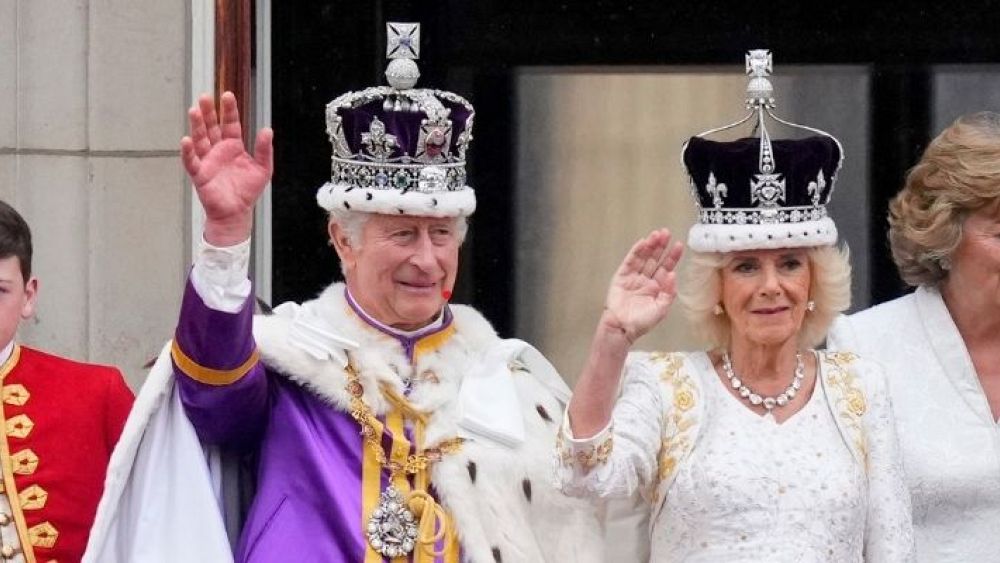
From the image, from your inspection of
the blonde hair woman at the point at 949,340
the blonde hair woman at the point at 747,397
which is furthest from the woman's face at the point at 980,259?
the blonde hair woman at the point at 747,397

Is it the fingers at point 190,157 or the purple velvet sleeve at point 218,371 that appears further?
the purple velvet sleeve at point 218,371

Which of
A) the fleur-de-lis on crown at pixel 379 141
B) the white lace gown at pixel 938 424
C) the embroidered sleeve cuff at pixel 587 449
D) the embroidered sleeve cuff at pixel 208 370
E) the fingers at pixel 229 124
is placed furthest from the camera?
the white lace gown at pixel 938 424

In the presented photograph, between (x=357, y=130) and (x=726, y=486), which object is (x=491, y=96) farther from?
(x=726, y=486)

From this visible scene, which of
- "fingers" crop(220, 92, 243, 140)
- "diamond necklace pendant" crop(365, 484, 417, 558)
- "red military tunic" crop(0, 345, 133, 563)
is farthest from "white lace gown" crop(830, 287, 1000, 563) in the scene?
"red military tunic" crop(0, 345, 133, 563)

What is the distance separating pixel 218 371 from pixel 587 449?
75 cm

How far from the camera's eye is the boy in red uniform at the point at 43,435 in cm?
479

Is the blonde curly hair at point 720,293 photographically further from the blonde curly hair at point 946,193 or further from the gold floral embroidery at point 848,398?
the blonde curly hair at point 946,193

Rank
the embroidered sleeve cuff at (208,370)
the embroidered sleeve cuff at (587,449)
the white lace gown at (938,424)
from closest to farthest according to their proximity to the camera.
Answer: the embroidered sleeve cuff at (587,449)
the embroidered sleeve cuff at (208,370)
the white lace gown at (938,424)

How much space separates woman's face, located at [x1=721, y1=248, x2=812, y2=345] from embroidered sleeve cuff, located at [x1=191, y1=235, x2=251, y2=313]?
951 mm

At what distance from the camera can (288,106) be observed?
7.15 meters

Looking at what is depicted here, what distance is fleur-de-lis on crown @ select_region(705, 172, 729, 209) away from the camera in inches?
185

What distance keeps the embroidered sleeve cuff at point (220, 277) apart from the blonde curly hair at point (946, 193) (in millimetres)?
1486

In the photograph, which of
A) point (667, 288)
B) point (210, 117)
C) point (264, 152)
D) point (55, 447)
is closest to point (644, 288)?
point (667, 288)

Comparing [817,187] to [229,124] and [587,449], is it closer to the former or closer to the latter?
[587,449]
